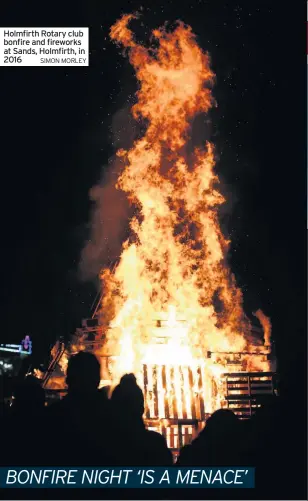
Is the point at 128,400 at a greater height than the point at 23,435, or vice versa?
the point at 128,400

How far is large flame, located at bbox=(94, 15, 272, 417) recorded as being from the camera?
14.8 metres

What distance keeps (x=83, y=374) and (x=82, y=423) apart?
1.39 feet

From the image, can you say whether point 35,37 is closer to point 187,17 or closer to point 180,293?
point 187,17

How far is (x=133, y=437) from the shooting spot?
4.50 m

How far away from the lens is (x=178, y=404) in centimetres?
1258

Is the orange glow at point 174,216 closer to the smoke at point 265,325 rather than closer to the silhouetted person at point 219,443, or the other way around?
the smoke at point 265,325

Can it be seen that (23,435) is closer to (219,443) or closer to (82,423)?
(82,423)

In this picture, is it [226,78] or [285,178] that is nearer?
[226,78]

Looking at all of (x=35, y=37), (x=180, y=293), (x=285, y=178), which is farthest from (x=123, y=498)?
(x=285, y=178)

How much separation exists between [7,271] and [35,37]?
19965 mm
